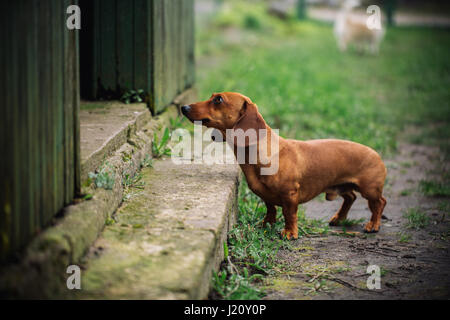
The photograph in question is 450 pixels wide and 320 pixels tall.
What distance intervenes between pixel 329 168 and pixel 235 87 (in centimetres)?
441

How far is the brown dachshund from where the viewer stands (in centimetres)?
359

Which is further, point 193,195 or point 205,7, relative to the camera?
point 205,7

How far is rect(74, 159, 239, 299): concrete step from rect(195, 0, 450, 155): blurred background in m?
3.17

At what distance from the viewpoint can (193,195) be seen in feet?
11.6

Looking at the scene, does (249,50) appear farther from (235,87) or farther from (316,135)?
(316,135)

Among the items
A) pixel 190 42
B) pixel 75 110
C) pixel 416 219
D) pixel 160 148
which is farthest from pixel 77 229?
pixel 190 42

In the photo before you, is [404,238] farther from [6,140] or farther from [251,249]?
[6,140]

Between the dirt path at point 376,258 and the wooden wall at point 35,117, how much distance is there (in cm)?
129

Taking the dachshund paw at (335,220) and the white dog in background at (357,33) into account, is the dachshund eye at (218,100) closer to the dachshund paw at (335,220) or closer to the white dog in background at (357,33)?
the dachshund paw at (335,220)

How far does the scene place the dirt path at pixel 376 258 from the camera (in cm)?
301

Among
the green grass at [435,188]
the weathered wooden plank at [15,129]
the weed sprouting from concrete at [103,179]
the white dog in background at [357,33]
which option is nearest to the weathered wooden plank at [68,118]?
the weed sprouting from concrete at [103,179]

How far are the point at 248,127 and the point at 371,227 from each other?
1.33m

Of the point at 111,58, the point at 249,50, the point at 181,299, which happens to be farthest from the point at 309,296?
the point at 249,50

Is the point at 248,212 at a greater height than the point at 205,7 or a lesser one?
lesser
